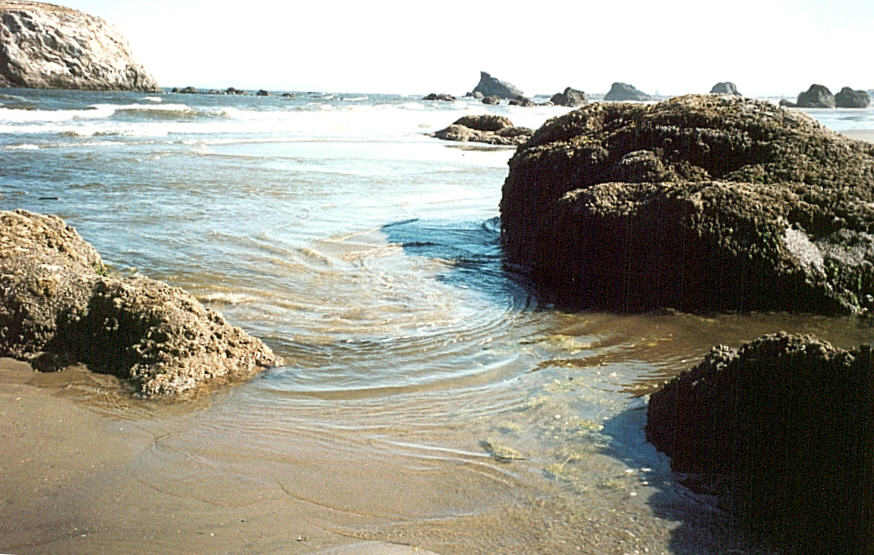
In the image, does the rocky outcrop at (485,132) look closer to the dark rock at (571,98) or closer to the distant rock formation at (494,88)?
the dark rock at (571,98)

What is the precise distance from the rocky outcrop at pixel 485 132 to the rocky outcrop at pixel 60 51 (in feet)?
149

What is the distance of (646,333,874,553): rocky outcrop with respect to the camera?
8.61 ft

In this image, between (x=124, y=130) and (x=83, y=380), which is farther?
(x=124, y=130)

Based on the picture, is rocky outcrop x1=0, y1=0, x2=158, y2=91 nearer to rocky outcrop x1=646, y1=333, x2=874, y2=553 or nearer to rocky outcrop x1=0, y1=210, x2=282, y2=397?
rocky outcrop x1=0, y1=210, x2=282, y2=397

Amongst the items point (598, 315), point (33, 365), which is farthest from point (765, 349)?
point (33, 365)

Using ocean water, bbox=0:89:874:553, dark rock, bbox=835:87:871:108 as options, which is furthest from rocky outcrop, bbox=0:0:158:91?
dark rock, bbox=835:87:871:108

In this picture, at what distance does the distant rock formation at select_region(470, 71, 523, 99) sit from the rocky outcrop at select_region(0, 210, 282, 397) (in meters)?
Result: 134

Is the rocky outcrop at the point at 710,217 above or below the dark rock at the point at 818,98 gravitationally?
below

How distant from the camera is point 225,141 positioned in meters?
22.6

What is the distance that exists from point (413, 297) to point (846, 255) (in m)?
3.46

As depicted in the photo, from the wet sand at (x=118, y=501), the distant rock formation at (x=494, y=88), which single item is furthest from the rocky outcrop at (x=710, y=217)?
the distant rock formation at (x=494, y=88)

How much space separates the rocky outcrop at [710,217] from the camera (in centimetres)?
564

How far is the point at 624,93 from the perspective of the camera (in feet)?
454

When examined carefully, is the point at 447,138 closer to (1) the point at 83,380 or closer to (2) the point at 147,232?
(2) the point at 147,232
